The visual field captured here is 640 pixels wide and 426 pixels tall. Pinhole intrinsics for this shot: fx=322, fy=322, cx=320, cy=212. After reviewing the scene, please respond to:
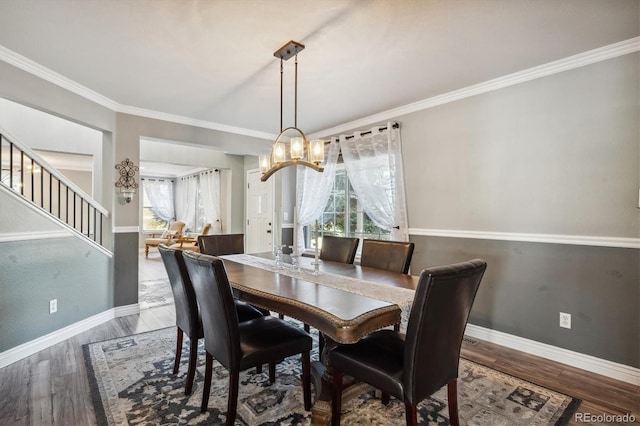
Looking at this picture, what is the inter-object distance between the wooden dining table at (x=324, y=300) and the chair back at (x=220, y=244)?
0.69 m

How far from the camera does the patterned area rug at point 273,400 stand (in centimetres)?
187

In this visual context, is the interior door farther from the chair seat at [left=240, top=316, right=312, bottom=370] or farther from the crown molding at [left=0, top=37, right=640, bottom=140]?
the chair seat at [left=240, top=316, right=312, bottom=370]

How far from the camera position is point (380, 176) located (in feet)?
12.8

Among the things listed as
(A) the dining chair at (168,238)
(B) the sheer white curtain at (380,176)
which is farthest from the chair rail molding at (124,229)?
(A) the dining chair at (168,238)

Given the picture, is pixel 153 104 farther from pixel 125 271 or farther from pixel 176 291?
pixel 176 291

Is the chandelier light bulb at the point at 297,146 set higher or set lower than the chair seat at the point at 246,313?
higher

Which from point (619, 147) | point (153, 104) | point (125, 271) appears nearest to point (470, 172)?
point (619, 147)

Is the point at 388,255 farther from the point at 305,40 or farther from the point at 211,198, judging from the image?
the point at 211,198

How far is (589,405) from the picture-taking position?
2.02 metres

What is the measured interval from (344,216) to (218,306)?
3.00 meters

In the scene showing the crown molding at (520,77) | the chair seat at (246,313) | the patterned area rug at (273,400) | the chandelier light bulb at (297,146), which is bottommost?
the patterned area rug at (273,400)

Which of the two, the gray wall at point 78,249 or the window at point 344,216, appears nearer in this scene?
the gray wall at point 78,249

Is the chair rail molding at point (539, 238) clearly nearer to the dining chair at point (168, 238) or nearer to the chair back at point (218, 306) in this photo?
the chair back at point (218, 306)

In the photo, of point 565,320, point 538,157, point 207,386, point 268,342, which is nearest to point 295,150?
point 268,342
